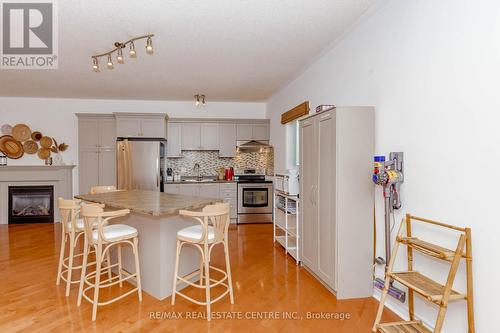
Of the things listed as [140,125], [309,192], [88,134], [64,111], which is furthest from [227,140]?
[64,111]

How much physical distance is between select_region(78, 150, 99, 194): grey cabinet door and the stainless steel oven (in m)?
3.08

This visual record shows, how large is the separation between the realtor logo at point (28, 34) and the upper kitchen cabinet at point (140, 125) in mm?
1837

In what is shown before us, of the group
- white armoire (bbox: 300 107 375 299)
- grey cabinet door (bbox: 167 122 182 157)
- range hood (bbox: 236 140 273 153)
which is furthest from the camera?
range hood (bbox: 236 140 273 153)

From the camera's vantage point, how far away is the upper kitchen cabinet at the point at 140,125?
19.4ft

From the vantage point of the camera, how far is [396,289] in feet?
7.93

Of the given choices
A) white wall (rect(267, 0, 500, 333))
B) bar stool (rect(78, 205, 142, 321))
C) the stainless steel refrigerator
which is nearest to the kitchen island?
bar stool (rect(78, 205, 142, 321))

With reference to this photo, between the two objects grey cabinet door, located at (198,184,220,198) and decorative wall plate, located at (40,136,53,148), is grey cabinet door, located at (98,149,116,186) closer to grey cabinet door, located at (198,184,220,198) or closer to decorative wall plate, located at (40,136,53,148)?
Answer: decorative wall plate, located at (40,136,53,148)

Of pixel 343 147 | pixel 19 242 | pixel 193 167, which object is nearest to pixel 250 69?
pixel 343 147

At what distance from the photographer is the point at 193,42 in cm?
334

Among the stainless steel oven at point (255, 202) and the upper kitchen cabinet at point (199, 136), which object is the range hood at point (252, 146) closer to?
the upper kitchen cabinet at point (199, 136)

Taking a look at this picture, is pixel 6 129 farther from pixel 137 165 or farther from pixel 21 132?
pixel 137 165

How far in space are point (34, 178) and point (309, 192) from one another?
586cm

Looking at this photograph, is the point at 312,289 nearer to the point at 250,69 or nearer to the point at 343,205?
the point at 343,205

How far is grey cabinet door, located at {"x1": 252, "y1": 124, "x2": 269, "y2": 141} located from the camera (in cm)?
648
